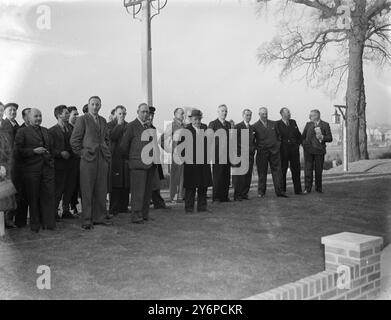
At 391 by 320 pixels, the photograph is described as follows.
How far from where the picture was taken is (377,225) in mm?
6672

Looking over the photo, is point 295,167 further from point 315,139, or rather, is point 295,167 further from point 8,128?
point 8,128

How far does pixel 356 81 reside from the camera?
17094 mm

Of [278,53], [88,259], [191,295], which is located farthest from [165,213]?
[278,53]

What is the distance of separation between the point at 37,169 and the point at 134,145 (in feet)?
4.28

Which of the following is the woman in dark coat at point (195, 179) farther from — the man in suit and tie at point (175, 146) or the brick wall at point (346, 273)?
the brick wall at point (346, 273)

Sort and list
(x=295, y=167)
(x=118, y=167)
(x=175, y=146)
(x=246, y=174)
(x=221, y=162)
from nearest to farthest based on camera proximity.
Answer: (x=118, y=167)
(x=175, y=146)
(x=221, y=162)
(x=246, y=174)
(x=295, y=167)

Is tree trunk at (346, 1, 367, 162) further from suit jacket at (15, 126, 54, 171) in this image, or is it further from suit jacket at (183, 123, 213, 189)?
suit jacket at (15, 126, 54, 171)

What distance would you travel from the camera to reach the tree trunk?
16.9m

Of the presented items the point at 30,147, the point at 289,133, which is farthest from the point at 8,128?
the point at 289,133

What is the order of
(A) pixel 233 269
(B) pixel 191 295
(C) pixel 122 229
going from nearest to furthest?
1. (B) pixel 191 295
2. (A) pixel 233 269
3. (C) pixel 122 229

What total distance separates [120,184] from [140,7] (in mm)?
3671

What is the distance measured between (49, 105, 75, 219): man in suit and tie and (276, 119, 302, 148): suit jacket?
414 centimetres

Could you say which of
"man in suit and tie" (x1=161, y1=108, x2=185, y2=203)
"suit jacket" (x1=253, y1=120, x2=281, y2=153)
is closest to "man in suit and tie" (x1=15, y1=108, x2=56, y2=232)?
"man in suit and tie" (x1=161, y1=108, x2=185, y2=203)

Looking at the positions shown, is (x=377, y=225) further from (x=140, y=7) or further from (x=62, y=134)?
(x=140, y=7)
